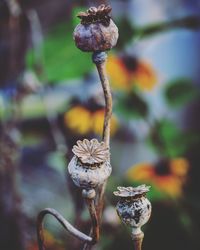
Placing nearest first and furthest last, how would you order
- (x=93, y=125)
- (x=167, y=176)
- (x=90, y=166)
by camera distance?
1. (x=90, y=166)
2. (x=93, y=125)
3. (x=167, y=176)

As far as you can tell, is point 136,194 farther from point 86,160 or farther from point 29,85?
point 29,85

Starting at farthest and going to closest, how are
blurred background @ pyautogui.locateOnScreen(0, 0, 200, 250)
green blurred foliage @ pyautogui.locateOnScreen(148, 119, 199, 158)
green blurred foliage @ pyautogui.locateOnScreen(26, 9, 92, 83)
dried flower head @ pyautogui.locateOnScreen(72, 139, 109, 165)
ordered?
green blurred foliage @ pyautogui.locateOnScreen(148, 119, 199, 158), green blurred foliage @ pyautogui.locateOnScreen(26, 9, 92, 83), blurred background @ pyautogui.locateOnScreen(0, 0, 200, 250), dried flower head @ pyautogui.locateOnScreen(72, 139, 109, 165)

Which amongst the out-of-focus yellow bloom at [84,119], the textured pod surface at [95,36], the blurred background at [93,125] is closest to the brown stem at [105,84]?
the textured pod surface at [95,36]

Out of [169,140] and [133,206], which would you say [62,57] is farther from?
[133,206]

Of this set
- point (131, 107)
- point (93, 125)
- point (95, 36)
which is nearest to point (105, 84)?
point (95, 36)

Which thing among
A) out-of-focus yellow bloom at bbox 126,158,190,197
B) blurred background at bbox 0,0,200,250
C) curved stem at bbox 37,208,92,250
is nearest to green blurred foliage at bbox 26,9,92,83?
blurred background at bbox 0,0,200,250

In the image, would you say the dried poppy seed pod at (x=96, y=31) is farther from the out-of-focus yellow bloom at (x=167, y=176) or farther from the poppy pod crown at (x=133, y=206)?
the out-of-focus yellow bloom at (x=167, y=176)

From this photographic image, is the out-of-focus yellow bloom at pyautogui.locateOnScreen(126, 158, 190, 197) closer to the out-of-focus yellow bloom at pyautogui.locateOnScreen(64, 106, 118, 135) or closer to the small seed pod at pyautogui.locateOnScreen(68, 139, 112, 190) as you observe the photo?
the out-of-focus yellow bloom at pyautogui.locateOnScreen(64, 106, 118, 135)
